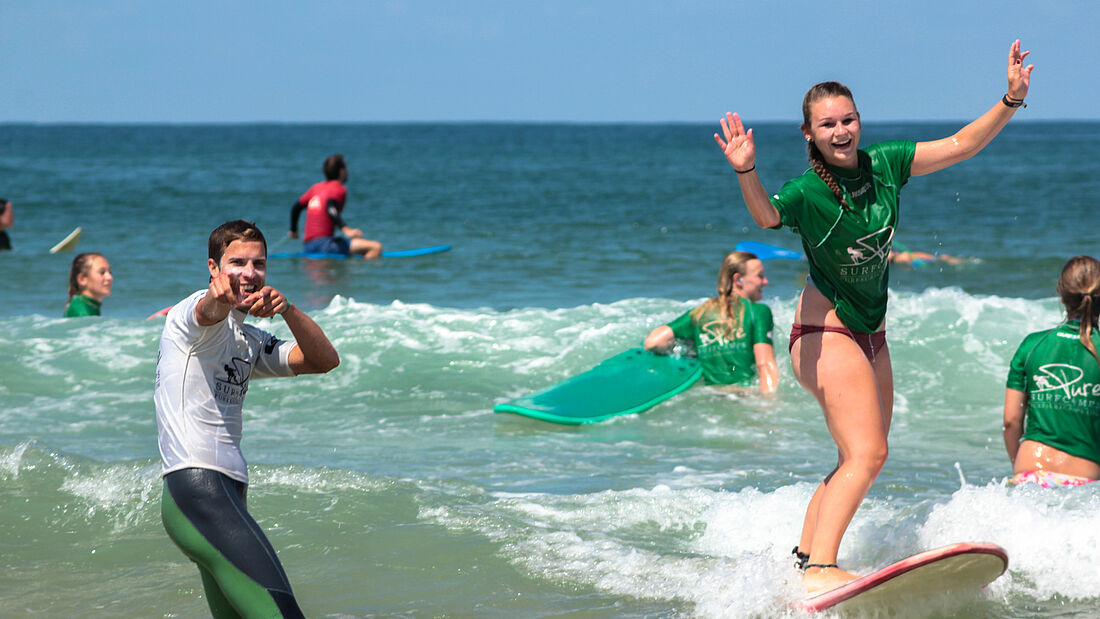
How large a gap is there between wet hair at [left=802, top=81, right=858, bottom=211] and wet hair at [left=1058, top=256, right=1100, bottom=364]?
2.00 metres

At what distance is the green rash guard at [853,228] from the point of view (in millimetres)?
3695

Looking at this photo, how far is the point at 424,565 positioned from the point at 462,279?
11.9 metres

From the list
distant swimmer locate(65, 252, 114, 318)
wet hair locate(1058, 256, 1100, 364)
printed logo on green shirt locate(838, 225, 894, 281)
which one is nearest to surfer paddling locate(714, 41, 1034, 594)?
printed logo on green shirt locate(838, 225, 894, 281)

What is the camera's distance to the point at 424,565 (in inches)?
194

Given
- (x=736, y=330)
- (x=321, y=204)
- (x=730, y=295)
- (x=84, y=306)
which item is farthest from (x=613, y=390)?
(x=321, y=204)

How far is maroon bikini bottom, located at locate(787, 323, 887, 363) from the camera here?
12.4 ft

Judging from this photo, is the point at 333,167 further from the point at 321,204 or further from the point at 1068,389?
the point at 1068,389

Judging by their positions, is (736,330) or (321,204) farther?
(321,204)

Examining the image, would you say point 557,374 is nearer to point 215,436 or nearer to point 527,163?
point 215,436

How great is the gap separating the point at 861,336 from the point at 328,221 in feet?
46.5

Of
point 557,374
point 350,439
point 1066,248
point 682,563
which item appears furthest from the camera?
point 1066,248

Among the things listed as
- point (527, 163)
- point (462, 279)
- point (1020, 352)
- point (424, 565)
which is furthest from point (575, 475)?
point (527, 163)

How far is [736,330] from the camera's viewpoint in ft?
27.7

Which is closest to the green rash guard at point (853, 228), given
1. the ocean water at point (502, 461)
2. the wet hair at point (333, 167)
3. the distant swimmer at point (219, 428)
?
the ocean water at point (502, 461)
